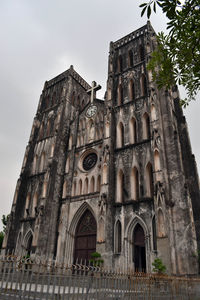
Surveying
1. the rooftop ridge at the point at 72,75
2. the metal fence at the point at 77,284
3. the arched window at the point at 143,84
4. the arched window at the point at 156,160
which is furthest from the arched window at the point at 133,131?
the rooftop ridge at the point at 72,75

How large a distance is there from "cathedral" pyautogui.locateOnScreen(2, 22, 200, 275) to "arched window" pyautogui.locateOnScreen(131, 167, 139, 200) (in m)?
0.07

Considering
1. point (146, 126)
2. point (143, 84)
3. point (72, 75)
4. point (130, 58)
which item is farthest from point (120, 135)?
point (72, 75)

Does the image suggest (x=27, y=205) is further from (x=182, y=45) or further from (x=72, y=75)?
(x=182, y=45)

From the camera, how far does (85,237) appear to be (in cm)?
1853

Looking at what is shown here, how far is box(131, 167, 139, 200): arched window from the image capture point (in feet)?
54.6

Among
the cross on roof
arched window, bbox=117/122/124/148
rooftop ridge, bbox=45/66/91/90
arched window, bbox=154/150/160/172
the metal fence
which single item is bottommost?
the metal fence

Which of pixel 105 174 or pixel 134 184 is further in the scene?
pixel 105 174

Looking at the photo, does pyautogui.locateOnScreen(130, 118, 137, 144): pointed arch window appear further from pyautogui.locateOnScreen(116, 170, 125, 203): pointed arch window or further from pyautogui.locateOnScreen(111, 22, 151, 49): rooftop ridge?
pyautogui.locateOnScreen(111, 22, 151, 49): rooftop ridge

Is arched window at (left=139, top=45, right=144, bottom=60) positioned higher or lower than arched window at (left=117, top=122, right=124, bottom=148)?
higher

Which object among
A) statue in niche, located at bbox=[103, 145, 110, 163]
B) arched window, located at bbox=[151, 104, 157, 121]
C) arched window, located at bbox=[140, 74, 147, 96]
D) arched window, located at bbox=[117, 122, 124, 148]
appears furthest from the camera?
arched window, located at bbox=[140, 74, 147, 96]

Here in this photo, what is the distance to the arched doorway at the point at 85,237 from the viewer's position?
58.8ft

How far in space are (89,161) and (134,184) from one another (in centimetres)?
542

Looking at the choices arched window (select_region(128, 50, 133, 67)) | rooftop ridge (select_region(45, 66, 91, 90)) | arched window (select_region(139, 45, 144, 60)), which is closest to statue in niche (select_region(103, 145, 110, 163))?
arched window (select_region(128, 50, 133, 67))

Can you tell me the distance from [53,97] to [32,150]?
7267 mm
